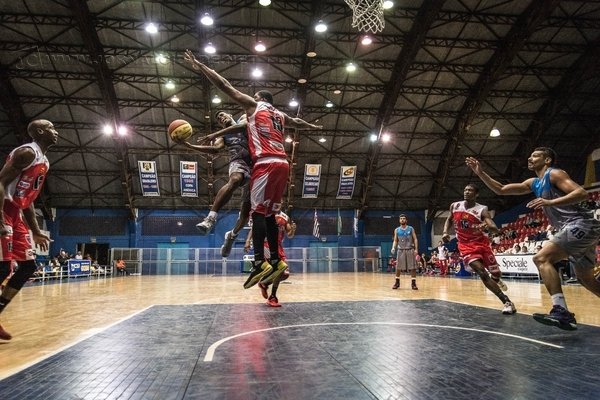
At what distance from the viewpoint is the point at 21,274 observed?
14.7 ft

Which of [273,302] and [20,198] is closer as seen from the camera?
[20,198]

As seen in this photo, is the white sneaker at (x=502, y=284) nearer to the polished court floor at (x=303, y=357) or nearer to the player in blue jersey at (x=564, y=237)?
the polished court floor at (x=303, y=357)

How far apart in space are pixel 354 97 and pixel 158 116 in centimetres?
1158

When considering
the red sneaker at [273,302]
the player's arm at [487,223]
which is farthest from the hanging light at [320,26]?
the red sneaker at [273,302]

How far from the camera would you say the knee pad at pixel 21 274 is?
14.6 ft

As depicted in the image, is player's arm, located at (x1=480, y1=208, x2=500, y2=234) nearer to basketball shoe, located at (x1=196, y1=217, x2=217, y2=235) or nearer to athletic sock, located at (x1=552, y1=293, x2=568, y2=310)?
athletic sock, located at (x1=552, y1=293, x2=568, y2=310)

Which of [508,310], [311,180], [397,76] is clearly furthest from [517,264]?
[311,180]

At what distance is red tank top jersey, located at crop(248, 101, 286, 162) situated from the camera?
14.4 ft

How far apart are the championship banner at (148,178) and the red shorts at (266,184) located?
77.0 ft

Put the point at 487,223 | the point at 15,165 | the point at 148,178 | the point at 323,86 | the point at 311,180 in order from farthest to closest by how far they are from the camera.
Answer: the point at 311,180 → the point at 148,178 → the point at 323,86 → the point at 487,223 → the point at 15,165

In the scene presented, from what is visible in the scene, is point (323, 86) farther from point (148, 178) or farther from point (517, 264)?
point (517, 264)

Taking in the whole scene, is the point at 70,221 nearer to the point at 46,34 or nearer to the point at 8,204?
the point at 46,34

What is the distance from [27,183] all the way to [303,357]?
342 cm

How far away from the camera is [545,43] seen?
20234 millimetres
